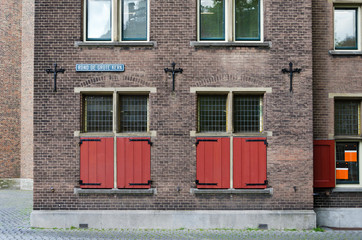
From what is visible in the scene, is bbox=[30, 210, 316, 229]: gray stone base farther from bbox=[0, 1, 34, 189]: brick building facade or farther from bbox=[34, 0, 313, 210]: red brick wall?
bbox=[0, 1, 34, 189]: brick building facade

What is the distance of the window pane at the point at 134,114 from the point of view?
10.1m

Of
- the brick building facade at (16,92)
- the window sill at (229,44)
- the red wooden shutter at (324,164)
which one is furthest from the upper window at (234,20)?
the brick building facade at (16,92)

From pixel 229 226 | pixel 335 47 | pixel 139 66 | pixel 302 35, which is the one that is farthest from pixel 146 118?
pixel 335 47

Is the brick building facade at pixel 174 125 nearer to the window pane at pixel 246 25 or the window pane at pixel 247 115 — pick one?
the window pane at pixel 247 115

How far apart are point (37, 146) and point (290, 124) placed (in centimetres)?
712

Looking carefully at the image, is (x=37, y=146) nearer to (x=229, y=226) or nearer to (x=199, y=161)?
(x=199, y=161)

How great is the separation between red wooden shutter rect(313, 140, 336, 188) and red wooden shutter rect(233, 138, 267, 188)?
1.70 m

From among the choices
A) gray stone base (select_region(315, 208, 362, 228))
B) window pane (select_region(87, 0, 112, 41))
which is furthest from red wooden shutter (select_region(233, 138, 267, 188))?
window pane (select_region(87, 0, 112, 41))

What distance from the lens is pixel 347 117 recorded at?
35.0 feet

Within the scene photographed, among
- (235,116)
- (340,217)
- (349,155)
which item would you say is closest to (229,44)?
(235,116)

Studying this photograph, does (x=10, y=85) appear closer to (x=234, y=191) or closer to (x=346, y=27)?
(x=234, y=191)

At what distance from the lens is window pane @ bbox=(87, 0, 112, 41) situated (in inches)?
401

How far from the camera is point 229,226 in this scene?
973cm

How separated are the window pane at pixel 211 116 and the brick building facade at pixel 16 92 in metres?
12.3
